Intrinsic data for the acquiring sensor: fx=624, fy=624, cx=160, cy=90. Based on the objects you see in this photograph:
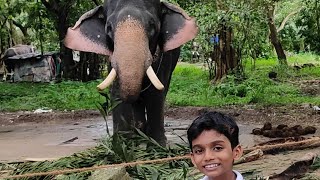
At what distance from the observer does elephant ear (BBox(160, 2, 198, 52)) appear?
527 cm

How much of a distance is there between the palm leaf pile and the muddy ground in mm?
479

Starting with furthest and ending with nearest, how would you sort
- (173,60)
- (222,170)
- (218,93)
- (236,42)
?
(236,42) < (218,93) < (173,60) < (222,170)

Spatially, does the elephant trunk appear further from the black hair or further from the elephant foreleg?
the black hair

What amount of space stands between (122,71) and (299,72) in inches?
537

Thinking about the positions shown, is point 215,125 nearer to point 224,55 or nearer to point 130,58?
point 130,58

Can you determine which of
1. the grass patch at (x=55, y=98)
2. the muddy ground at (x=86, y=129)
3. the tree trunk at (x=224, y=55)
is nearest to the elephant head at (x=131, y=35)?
the muddy ground at (x=86, y=129)

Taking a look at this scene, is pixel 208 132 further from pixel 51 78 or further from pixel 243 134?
pixel 51 78

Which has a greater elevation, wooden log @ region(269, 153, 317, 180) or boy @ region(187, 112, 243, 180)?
boy @ region(187, 112, 243, 180)

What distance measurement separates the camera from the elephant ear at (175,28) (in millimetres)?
5270

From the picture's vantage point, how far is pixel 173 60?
6.61 metres

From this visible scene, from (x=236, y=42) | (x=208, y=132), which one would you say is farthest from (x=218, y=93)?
(x=208, y=132)

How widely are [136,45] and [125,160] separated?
0.87 meters

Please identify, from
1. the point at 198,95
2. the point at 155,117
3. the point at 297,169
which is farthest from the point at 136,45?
the point at 198,95

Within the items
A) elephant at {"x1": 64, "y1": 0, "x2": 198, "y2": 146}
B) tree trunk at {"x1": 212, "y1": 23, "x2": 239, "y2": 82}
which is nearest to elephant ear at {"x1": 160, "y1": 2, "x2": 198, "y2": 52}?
elephant at {"x1": 64, "y1": 0, "x2": 198, "y2": 146}
